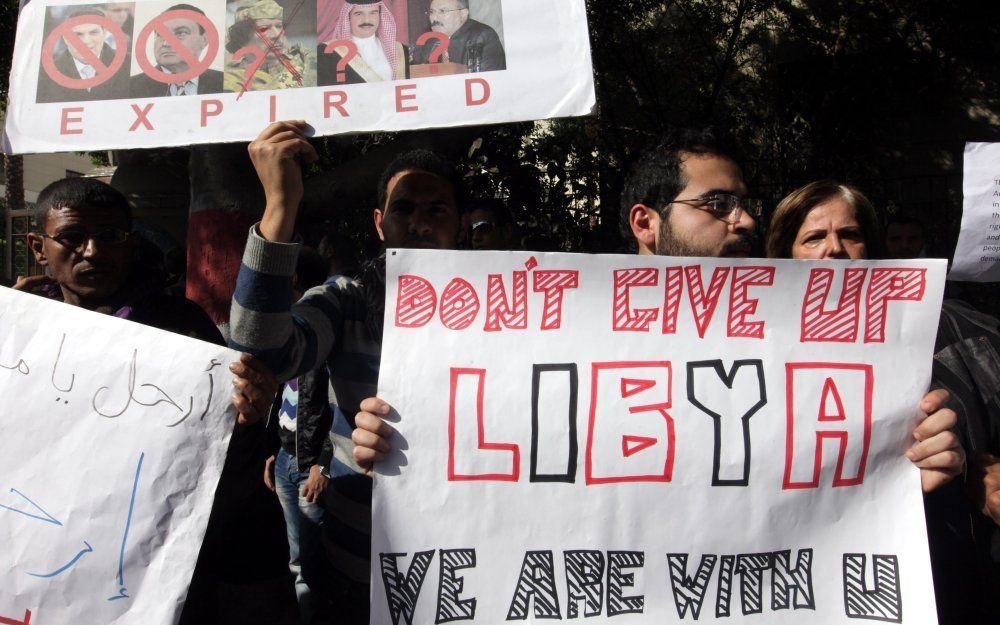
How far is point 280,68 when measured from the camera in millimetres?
1849

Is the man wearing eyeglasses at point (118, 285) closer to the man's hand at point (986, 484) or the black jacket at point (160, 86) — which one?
the black jacket at point (160, 86)


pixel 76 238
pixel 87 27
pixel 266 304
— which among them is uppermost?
pixel 87 27

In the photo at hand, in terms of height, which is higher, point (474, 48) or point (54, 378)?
point (474, 48)

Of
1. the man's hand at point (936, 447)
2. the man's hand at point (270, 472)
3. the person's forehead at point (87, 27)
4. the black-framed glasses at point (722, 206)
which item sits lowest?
the man's hand at point (270, 472)

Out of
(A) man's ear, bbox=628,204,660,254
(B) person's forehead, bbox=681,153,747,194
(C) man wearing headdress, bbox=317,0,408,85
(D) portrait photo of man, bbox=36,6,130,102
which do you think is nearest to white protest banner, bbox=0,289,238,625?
(D) portrait photo of man, bbox=36,6,130,102

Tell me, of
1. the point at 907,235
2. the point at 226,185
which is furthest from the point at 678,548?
the point at 226,185

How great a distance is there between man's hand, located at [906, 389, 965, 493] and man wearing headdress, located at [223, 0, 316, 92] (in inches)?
61.0

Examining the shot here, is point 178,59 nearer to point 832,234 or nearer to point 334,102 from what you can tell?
point 334,102

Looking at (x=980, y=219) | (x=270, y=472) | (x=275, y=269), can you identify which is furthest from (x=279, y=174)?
(x=270, y=472)

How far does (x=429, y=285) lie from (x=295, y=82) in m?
0.60

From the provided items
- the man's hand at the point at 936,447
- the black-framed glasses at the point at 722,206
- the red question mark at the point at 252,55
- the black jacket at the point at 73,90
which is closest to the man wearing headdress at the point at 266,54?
the red question mark at the point at 252,55

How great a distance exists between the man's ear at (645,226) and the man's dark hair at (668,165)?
0.02 metres

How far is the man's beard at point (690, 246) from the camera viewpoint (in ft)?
6.38

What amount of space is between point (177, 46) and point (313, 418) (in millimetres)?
1506
